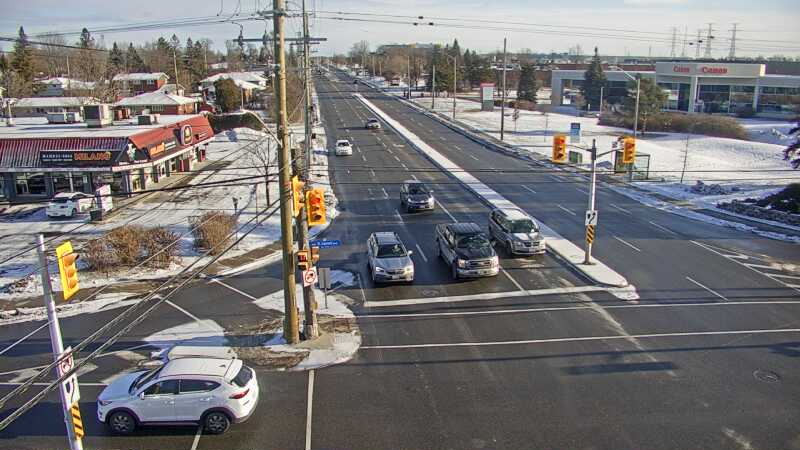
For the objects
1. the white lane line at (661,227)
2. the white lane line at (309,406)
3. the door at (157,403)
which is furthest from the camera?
the white lane line at (661,227)

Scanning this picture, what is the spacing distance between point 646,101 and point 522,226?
55500mm

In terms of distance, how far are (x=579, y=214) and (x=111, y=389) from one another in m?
27.4

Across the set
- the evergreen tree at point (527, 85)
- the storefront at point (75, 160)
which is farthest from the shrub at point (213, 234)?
the evergreen tree at point (527, 85)

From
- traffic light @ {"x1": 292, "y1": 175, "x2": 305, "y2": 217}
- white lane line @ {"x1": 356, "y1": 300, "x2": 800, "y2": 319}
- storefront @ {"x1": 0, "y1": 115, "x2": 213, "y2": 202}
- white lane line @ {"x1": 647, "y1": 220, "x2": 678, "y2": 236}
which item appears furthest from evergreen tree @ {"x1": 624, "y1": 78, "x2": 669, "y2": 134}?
traffic light @ {"x1": 292, "y1": 175, "x2": 305, "y2": 217}

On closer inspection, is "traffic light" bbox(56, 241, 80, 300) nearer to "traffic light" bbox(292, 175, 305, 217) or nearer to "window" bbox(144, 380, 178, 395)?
"window" bbox(144, 380, 178, 395)

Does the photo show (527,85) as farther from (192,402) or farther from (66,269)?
(66,269)

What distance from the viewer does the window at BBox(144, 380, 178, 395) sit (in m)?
13.7

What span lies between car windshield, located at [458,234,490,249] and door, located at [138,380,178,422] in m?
13.8

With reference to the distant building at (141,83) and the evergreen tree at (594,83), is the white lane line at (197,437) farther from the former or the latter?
the distant building at (141,83)

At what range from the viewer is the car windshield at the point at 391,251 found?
2440 cm

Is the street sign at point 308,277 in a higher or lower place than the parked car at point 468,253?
higher

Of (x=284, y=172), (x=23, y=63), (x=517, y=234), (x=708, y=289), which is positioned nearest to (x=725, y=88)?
(x=517, y=234)

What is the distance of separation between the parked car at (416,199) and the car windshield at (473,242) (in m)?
10.2

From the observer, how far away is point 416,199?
35500 millimetres
